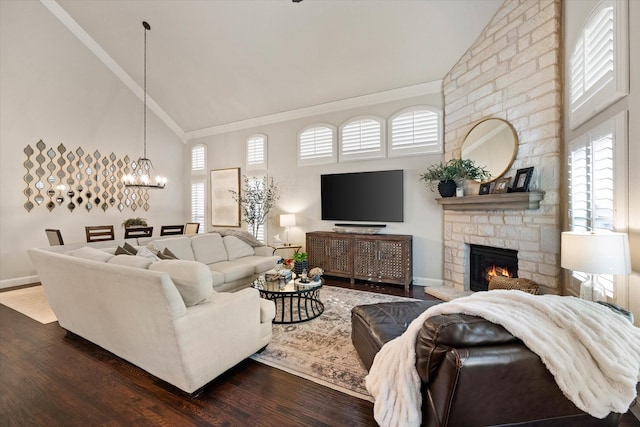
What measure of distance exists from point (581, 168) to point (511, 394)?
2.48m

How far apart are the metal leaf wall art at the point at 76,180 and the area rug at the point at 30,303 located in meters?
1.50

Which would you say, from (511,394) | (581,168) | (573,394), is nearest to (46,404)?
(511,394)

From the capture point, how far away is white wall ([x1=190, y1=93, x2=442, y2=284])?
4.73m

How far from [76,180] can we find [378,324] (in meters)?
6.60

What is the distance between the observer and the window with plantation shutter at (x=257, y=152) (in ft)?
21.2

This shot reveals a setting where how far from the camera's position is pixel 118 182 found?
250 inches

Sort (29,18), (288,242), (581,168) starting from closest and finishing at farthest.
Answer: (581,168) → (29,18) → (288,242)

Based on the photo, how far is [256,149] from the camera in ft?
21.7

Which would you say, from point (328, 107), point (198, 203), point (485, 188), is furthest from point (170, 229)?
point (485, 188)

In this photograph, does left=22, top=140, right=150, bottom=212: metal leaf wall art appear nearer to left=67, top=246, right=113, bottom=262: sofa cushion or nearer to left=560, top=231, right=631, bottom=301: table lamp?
left=67, top=246, right=113, bottom=262: sofa cushion

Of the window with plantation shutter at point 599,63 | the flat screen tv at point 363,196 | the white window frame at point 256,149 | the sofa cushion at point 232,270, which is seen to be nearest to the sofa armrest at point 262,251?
the sofa cushion at point 232,270

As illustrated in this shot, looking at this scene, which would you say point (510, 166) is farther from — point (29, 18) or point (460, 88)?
point (29, 18)

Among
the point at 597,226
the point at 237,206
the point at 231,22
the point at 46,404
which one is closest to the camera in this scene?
the point at 46,404

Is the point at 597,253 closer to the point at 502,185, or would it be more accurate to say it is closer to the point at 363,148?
the point at 502,185
